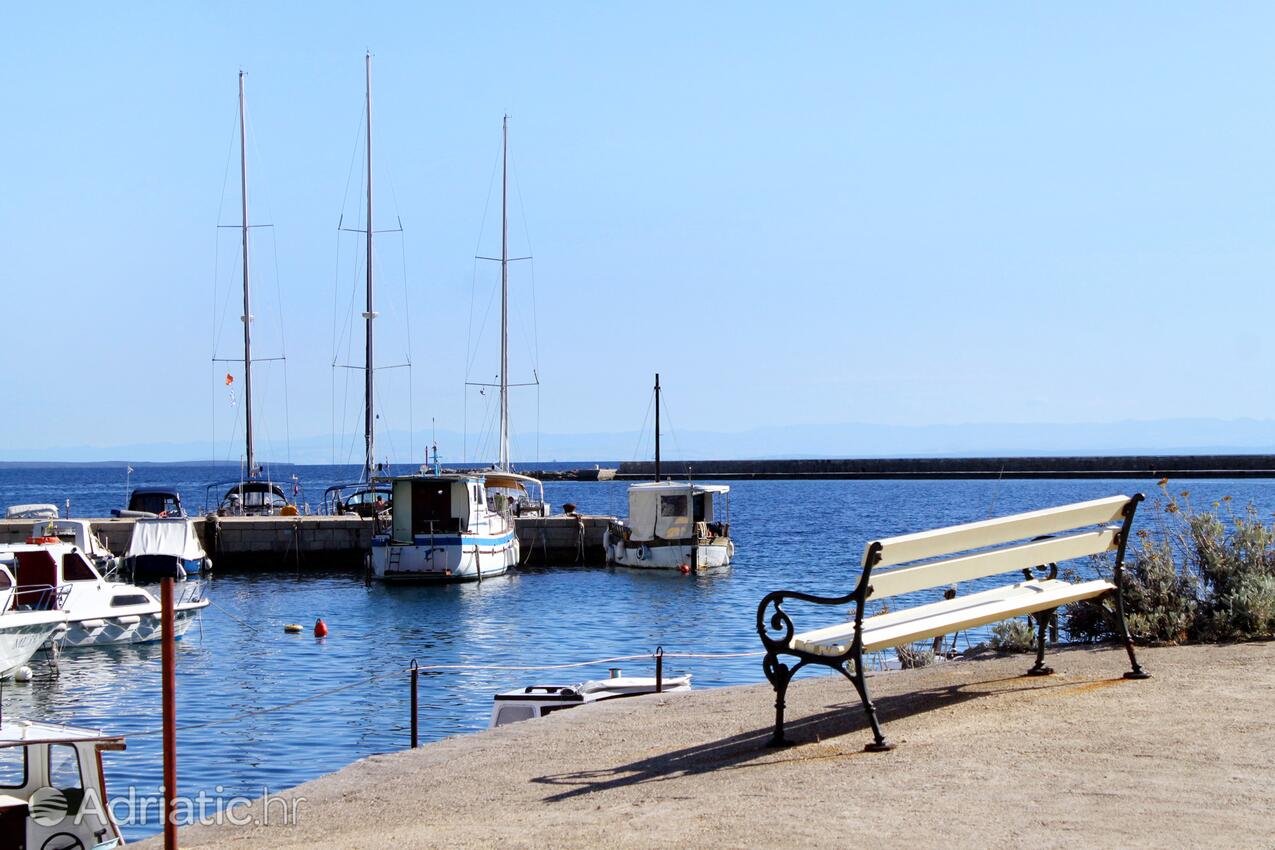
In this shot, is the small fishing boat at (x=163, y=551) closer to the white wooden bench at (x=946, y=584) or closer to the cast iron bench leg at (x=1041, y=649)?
the cast iron bench leg at (x=1041, y=649)

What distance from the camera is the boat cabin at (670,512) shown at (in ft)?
152

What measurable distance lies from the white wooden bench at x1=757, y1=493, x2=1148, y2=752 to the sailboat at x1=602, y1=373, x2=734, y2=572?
35.6 meters

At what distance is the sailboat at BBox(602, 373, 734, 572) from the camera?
45938mm

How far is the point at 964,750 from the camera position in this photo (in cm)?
796

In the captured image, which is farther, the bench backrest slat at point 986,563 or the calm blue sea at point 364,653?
the calm blue sea at point 364,653

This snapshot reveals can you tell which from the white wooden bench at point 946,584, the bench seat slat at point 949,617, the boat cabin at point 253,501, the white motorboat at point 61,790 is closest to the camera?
the white wooden bench at point 946,584

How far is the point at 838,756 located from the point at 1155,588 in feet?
16.8

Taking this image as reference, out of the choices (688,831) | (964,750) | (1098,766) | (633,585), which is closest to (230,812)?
(688,831)

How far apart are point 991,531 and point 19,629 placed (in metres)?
19.9

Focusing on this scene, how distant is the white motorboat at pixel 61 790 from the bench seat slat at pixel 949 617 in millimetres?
5004

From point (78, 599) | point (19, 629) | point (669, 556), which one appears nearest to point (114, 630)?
point (78, 599)

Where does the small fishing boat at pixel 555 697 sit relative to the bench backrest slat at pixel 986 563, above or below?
below

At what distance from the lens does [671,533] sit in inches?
1832

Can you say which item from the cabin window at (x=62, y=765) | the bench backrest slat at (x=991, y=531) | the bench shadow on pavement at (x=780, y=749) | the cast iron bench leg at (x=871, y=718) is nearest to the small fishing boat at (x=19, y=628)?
the cabin window at (x=62, y=765)
